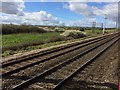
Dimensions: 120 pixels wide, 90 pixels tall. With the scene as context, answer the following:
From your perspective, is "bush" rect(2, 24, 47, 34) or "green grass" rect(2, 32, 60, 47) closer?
"green grass" rect(2, 32, 60, 47)

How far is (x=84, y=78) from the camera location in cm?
1156

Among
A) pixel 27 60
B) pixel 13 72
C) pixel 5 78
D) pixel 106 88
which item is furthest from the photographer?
pixel 27 60

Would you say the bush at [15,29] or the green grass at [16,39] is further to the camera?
the bush at [15,29]

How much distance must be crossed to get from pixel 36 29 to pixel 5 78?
6094 cm

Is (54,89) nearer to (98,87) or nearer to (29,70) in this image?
(98,87)

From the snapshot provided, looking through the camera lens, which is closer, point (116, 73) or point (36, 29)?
point (116, 73)

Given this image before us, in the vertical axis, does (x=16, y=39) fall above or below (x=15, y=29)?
below

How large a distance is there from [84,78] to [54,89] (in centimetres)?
283

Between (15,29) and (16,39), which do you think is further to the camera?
(15,29)

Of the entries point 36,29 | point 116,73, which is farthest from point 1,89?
point 36,29

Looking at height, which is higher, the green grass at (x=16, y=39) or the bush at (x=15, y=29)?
the bush at (x=15, y=29)

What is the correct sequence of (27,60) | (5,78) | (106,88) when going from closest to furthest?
(106,88), (5,78), (27,60)

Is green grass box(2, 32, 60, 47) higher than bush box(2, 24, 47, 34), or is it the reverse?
bush box(2, 24, 47, 34)

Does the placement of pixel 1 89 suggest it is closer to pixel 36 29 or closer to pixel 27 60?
pixel 27 60
